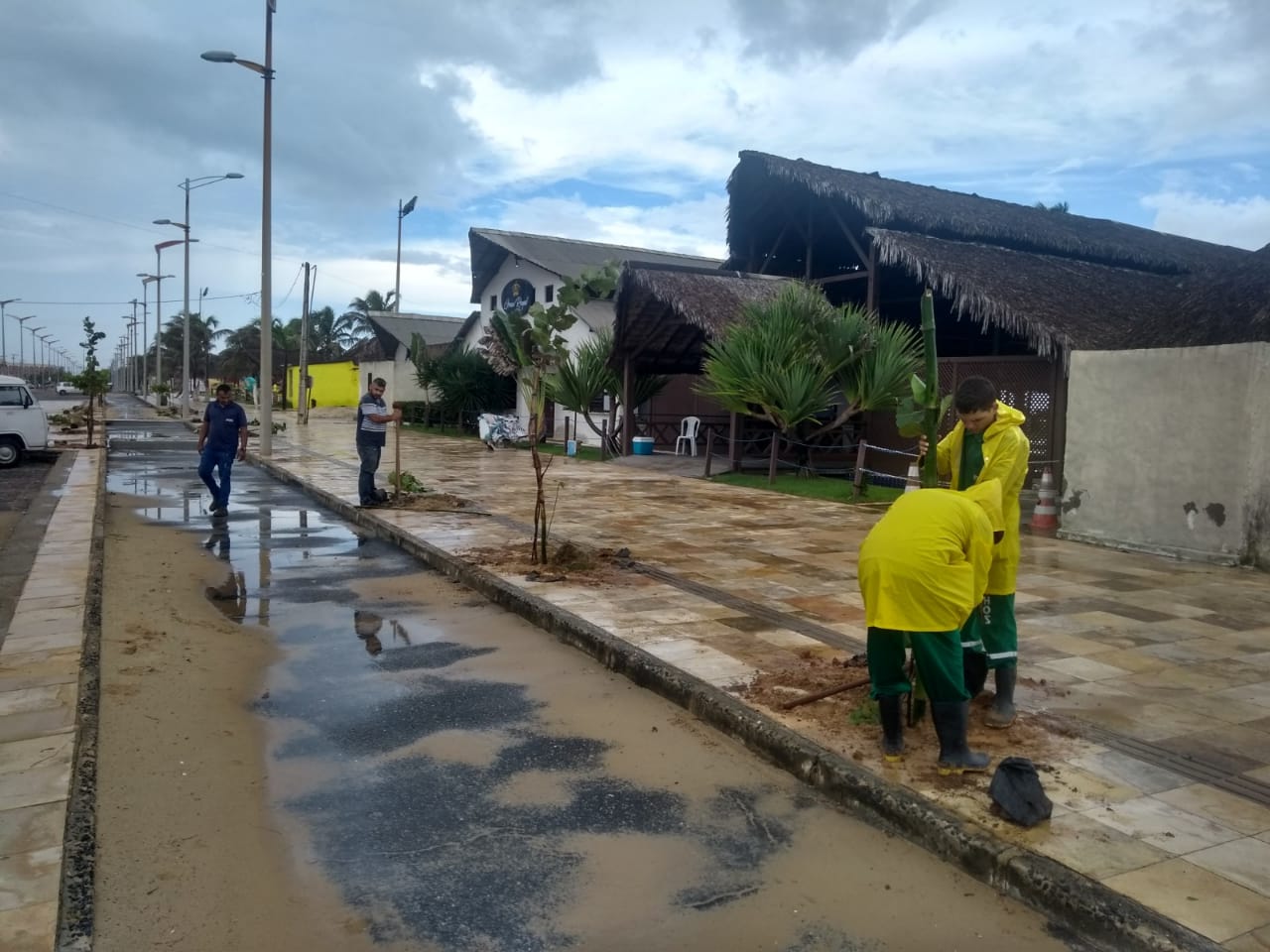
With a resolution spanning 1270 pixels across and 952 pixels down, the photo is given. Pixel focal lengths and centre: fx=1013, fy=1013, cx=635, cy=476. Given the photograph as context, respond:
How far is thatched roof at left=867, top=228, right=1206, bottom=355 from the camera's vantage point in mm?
13547

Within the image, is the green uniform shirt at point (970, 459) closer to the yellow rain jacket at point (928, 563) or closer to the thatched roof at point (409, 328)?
the yellow rain jacket at point (928, 563)

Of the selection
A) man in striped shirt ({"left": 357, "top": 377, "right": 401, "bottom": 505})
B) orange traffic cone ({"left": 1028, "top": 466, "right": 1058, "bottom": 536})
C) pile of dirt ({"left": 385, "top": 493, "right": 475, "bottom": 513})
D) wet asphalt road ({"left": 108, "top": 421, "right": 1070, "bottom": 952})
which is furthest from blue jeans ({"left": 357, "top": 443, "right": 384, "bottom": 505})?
orange traffic cone ({"left": 1028, "top": 466, "right": 1058, "bottom": 536})

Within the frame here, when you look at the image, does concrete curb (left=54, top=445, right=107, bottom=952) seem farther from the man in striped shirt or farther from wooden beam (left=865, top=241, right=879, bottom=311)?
wooden beam (left=865, top=241, right=879, bottom=311)

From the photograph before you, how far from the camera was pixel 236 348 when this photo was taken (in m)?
68.4

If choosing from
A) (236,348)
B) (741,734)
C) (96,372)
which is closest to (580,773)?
(741,734)

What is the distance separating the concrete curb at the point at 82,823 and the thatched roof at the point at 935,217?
566 inches

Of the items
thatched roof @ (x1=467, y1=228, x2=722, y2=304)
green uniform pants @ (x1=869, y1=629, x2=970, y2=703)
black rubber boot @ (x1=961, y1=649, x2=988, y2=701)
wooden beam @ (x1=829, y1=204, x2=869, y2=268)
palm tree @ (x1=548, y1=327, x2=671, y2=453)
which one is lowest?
black rubber boot @ (x1=961, y1=649, x2=988, y2=701)

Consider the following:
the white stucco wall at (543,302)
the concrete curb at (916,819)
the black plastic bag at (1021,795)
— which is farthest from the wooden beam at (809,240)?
the black plastic bag at (1021,795)

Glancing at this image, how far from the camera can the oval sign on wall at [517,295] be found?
30.8m

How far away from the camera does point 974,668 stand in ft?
15.6

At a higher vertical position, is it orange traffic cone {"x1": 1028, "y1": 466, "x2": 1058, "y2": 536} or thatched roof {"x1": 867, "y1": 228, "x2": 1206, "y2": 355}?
thatched roof {"x1": 867, "y1": 228, "x2": 1206, "y2": 355}

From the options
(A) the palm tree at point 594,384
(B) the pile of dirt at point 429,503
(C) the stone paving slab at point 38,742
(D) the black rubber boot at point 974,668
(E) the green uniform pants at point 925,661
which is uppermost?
(A) the palm tree at point 594,384

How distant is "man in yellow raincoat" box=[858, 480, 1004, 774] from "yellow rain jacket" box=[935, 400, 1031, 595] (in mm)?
339

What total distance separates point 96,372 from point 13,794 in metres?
27.9
